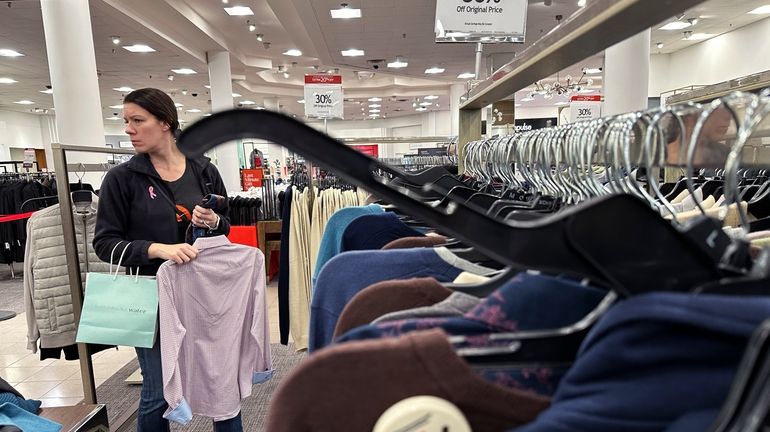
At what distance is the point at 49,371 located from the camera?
334cm

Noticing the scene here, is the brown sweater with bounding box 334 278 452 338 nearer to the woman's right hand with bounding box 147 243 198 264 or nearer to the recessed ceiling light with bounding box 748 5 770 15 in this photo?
the woman's right hand with bounding box 147 243 198 264

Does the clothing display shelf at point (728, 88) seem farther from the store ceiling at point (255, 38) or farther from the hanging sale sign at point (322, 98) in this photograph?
the hanging sale sign at point (322, 98)

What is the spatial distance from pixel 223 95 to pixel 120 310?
8789 mm

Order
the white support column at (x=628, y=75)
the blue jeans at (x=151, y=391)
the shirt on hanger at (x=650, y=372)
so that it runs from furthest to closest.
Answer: the white support column at (x=628, y=75)
the blue jeans at (x=151, y=391)
the shirt on hanger at (x=650, y=372)

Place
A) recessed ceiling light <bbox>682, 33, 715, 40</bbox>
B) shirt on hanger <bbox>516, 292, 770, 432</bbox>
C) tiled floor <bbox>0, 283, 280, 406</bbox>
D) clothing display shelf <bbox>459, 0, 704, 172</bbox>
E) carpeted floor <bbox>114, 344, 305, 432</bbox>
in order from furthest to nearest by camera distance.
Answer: recessed ceiling light <bbox>682, 33, 715, 40</bbox> → tiled floor <bbox>0, 283, 280, 406</bbox> → carpeted floor <bbox>114, 344, 305, 432</bbox> → clothing display shelf <bbox>459, 0, 704, 172</bbox> → shirt on hanger <bbox>516, 292, 770, 432</bbox>

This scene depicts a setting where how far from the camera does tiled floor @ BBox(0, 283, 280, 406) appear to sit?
118 inches

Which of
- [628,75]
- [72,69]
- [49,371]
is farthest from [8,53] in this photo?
[628,75]

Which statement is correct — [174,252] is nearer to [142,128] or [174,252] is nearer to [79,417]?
[142,128]

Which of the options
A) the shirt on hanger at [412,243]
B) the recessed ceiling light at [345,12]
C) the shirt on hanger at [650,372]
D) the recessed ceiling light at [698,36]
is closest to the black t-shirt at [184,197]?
the shirt on hanger at [412,243]

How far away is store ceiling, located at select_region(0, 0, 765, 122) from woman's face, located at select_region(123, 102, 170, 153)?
2175 mm

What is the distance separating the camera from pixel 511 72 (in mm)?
1119

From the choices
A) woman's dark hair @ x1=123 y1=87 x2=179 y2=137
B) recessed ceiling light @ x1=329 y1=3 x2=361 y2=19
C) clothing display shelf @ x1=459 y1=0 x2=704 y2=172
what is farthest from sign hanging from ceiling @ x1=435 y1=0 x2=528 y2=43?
recessed ceiling light @ x1=329 y1=3 x2=361 y2=19

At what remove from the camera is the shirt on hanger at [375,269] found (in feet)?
2.71

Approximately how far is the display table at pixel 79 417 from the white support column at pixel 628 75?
522 cm
